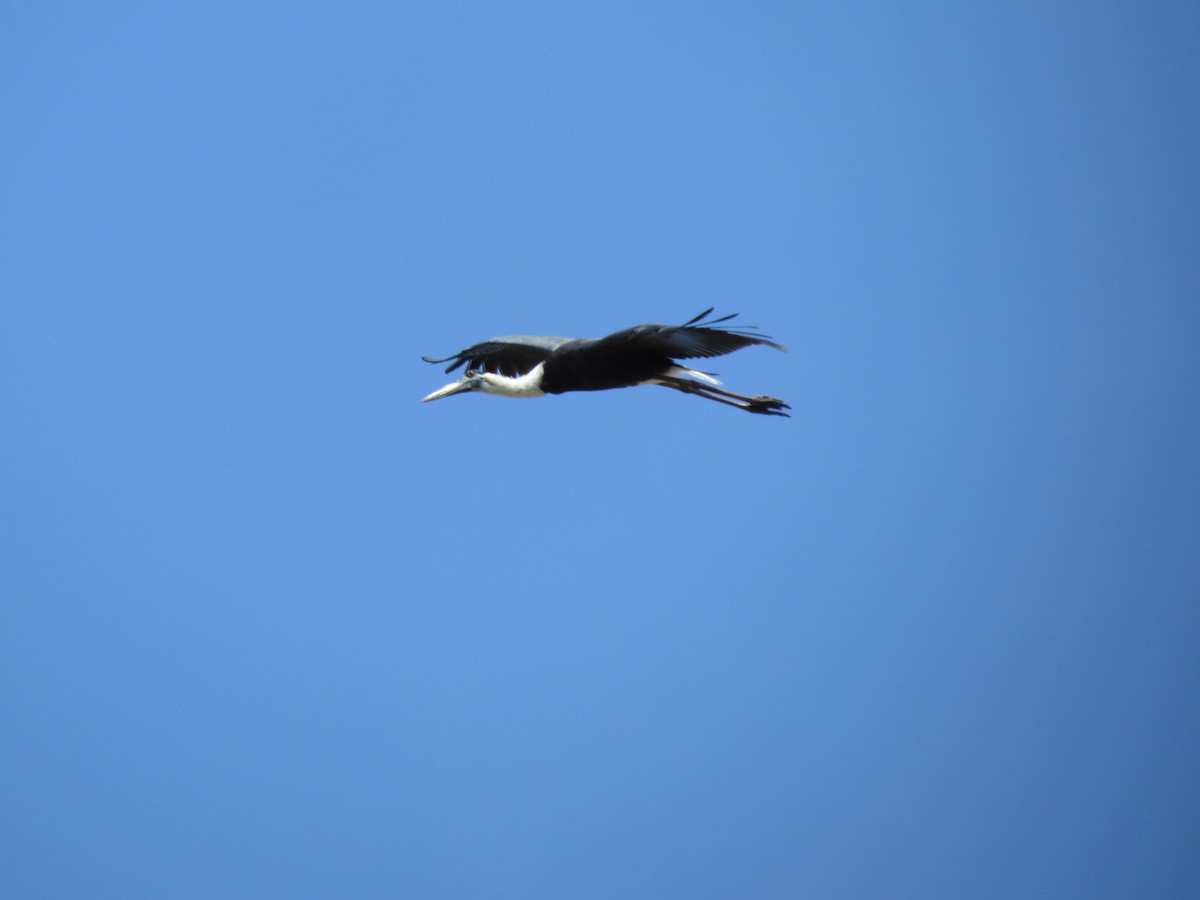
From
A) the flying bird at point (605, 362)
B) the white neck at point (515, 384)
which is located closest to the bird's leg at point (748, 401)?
the flying bird at point (605, 362)

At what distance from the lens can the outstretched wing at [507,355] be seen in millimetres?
9367

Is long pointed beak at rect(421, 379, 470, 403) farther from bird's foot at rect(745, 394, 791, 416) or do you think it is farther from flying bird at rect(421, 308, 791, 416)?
bird's foot at rect(745, 394, 791, 416)

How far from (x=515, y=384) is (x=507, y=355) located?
0.63m

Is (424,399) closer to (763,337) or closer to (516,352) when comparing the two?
(516,352)

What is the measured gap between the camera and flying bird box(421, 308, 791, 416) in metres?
8.05

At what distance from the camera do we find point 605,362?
8.63 m

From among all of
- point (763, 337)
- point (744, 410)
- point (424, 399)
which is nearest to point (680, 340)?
point (763, 337)

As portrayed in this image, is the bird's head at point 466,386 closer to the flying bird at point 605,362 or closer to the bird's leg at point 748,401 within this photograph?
the flying bird at point 605,362

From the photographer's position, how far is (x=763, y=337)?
7773 millimetres

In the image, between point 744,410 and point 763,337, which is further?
point 744,410

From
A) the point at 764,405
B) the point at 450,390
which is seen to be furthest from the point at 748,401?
the point at 450,390

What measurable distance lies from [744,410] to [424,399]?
6.85 ft

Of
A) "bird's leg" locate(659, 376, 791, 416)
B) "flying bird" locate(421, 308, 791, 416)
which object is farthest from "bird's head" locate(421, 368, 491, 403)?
"bird's leg" locate(659, 376, 791, 416)

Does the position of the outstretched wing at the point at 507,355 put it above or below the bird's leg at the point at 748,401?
above
